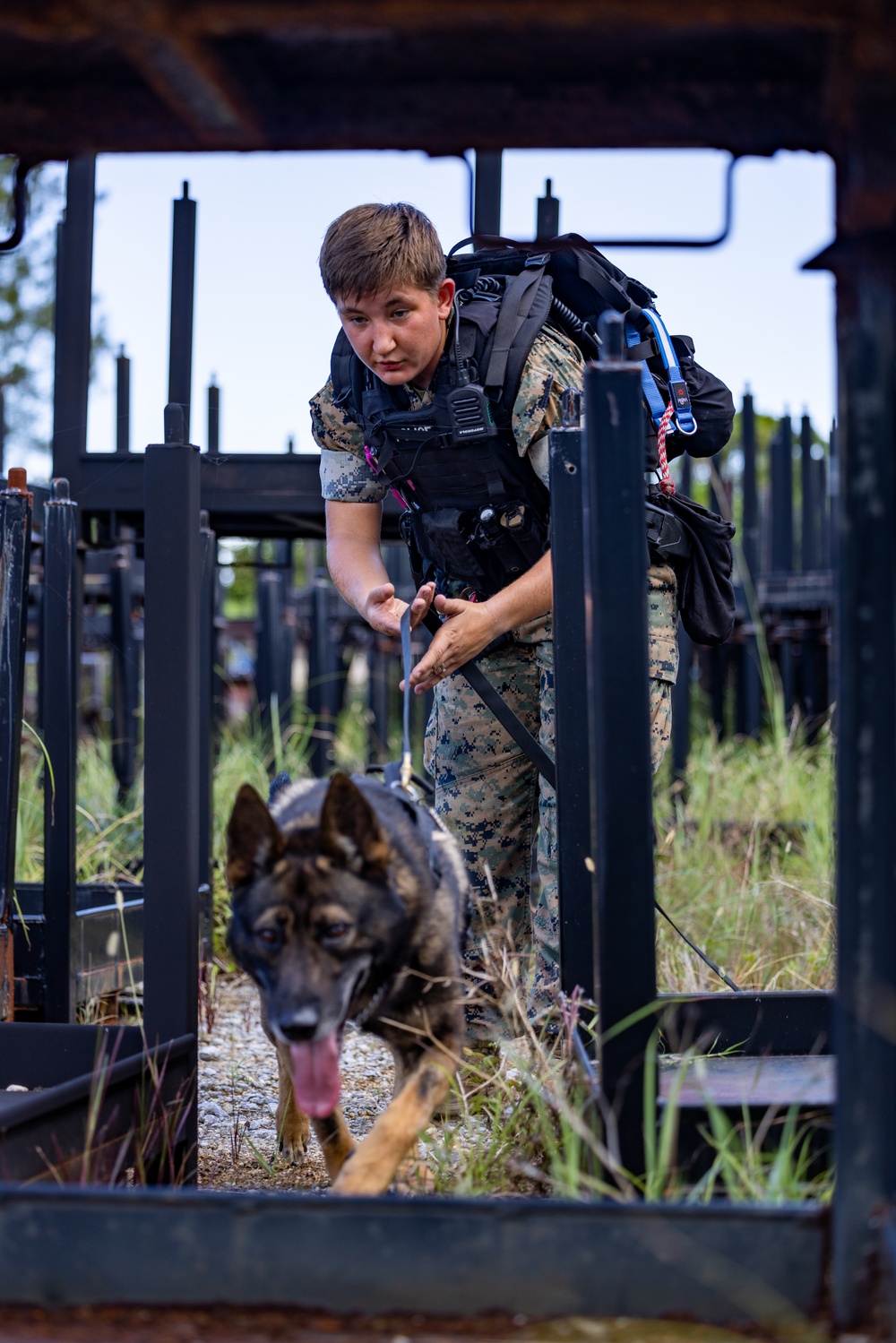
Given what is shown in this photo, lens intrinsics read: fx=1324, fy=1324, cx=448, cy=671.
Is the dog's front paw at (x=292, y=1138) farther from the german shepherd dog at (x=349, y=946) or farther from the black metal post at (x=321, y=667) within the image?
the black metal post at (x=321, y=667)

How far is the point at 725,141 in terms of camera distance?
1.97 m

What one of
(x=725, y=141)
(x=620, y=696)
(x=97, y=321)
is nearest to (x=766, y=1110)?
(x=620, y=696)

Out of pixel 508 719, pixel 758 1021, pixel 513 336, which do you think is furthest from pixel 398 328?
pixel 758 1021

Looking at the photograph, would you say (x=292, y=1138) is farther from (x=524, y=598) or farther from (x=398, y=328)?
(x=398, y=328)

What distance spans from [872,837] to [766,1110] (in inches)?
33.4

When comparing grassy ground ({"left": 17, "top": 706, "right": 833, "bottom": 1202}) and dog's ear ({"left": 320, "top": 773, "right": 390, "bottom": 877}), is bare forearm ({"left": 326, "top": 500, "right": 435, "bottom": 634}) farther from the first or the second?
dog's ear ({"left": 320, "top": 773, "right": 390, "bottom": 877})

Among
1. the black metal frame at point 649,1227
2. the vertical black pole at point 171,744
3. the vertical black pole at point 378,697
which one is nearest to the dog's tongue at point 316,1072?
the black metal frame at point 649,1227

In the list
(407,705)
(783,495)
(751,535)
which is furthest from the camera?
(783,495)

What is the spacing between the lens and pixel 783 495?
32.0ft

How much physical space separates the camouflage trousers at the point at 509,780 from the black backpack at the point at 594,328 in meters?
0.46

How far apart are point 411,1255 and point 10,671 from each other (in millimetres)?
2472

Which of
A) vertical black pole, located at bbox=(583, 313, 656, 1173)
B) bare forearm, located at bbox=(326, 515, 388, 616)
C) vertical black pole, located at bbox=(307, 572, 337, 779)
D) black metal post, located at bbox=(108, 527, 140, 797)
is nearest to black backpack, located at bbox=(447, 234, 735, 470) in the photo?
bare forearm, located at bbox=(326, 515, 388, 616)

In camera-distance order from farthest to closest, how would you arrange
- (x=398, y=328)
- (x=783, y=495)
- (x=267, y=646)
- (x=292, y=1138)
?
1. (x=267, y=646)
2. (x=783, y=495)
3. (x=398, y=328)
4. (x=292, y=1138)

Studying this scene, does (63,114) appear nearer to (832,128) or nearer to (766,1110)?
(832,128)
